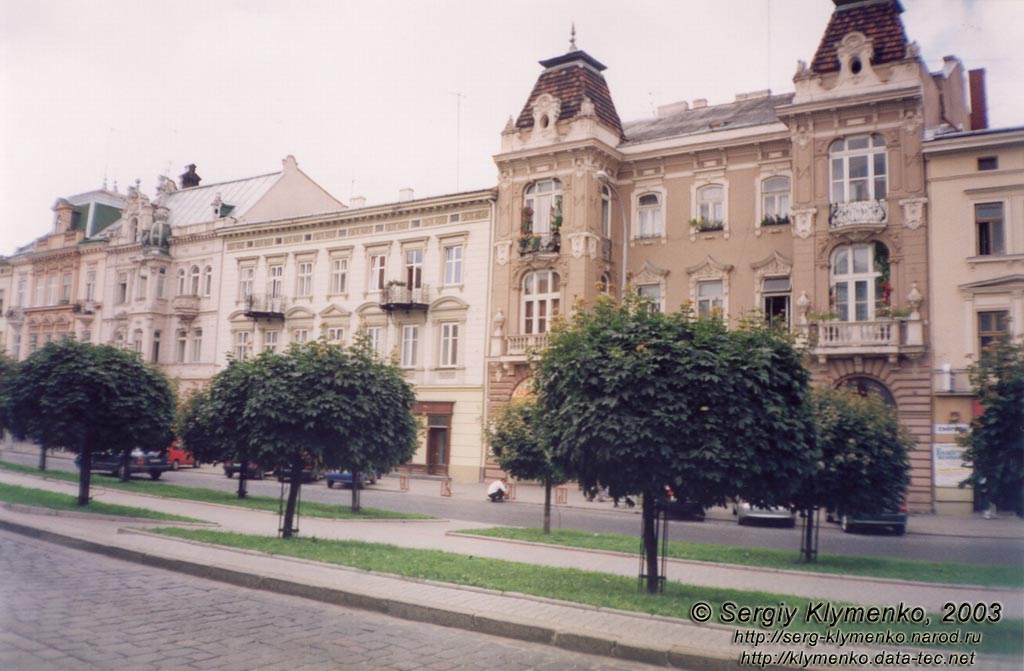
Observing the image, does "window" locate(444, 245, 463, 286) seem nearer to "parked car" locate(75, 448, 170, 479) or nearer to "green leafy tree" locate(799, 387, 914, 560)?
"parked car" locate(75, 448, 170, 479)

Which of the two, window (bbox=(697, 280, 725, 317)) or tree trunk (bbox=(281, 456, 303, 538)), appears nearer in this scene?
tree trunk (bbox=(281, 456, 303, 538))

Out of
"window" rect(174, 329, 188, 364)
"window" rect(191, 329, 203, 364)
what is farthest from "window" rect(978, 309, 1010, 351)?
"window" rect(174, 329, 188, 364)

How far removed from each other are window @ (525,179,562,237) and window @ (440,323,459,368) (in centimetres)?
673

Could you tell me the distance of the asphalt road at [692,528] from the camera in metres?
18.3

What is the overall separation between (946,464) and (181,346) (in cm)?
4210

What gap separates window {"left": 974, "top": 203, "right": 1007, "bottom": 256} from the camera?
997 inches

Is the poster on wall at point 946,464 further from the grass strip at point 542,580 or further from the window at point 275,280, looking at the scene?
the window at point 275,280

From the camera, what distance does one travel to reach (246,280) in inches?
1809

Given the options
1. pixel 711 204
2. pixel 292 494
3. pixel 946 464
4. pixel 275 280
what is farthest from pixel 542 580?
pixel 275 280

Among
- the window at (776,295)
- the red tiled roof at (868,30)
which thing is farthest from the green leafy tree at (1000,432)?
the red tiled roof at (868,30)

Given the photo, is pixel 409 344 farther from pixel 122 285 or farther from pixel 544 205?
pixel 122 285

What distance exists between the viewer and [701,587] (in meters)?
11.6

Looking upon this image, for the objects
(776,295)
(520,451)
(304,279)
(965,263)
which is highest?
(304,279)

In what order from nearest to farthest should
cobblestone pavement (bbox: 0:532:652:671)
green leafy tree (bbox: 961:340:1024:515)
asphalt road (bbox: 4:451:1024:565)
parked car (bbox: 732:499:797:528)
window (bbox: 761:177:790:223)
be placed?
cobblestone pavement (bbox: 0:532:652:671) < green leafy tree (bbox: 961:340:1024:515) < asphalt road (bbox: 4:451:1024:565) < parked car (bbox: 732:499:797:528) < window (bbox: 761:177:790:223)
